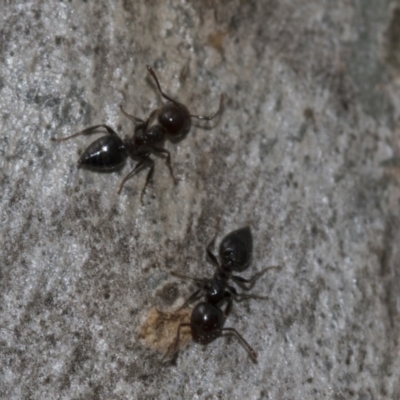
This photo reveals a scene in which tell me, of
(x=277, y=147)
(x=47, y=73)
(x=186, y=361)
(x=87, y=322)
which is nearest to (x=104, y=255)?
(x=87, y=322)

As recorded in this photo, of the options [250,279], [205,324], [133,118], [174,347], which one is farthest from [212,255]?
[133,118]

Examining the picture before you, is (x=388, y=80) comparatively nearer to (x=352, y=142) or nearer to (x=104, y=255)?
(x=352, y=142)

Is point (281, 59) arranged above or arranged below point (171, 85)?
above

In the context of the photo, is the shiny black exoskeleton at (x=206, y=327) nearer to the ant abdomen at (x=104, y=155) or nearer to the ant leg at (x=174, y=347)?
the ant leg at (x=174, y=347)

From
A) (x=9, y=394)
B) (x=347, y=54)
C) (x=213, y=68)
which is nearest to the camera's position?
(x=9, y=394)

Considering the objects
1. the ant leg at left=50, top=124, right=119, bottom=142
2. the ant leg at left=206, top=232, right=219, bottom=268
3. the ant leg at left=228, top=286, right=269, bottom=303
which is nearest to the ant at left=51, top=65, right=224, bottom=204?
the ant leg at left=50, top=124, right=119, bottom=142

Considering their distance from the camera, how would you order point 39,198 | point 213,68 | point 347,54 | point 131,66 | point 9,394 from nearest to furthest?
point 9,394 → point 39,198 → point 131,66 → point 213,68 → point 347,54
